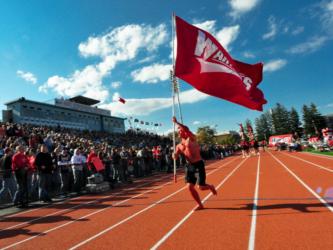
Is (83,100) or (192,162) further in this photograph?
(83,100)

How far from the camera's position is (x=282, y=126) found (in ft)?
345

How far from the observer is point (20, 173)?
962cm

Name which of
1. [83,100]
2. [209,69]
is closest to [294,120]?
[83,100]

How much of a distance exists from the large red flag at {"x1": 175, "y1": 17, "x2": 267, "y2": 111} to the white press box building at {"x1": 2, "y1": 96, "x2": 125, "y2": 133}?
2981 centimetres

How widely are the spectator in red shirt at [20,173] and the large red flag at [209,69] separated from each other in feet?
20.4

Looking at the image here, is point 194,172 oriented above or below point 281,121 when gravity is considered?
below

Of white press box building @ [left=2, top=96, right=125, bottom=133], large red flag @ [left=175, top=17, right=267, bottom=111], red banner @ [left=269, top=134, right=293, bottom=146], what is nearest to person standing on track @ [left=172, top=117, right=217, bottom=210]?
large red flag @ [left=175, top=17, right=267, bottom=111]

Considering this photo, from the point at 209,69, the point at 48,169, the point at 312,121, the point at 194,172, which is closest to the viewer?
the point at 194,172

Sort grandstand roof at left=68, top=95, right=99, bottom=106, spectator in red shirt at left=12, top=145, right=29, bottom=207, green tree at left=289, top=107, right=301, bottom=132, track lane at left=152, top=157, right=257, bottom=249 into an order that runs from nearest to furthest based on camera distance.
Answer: track lane at left=152, top=157, right=257, bottom=249, spectator in red shirt at left=12, top=145, right=29, bottom=207, grandstand roof at left=68, top=95, right=99, bottom=106, green tree at left=289, top=107, right=301, bottom=132

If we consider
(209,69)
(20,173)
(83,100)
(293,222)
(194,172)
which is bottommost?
(293,222)

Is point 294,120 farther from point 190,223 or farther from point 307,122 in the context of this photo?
point 190,223

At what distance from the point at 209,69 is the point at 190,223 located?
4.57m

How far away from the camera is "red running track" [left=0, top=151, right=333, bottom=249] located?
15.1 feet

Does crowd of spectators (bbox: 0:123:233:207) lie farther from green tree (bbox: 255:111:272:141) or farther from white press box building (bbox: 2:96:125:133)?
green tree (bbox: 255:111:272:141)
